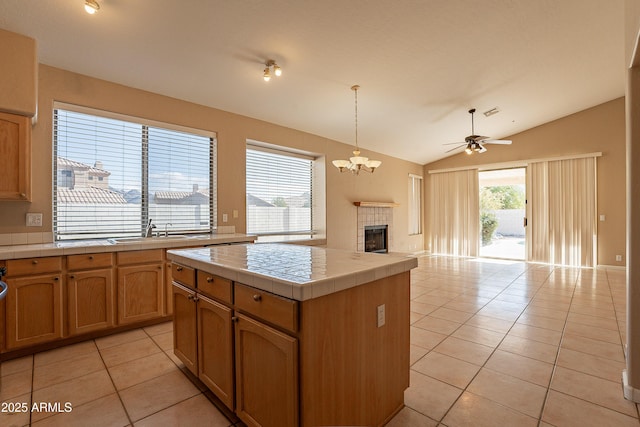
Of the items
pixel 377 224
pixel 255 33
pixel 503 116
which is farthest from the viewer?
pixel 377 224

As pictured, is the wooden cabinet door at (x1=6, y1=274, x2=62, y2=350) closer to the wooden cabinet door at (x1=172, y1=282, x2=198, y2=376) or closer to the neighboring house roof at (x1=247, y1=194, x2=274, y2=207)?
the wooden cabinet door at (x1=172, y1=282, x2=198, y2=376)

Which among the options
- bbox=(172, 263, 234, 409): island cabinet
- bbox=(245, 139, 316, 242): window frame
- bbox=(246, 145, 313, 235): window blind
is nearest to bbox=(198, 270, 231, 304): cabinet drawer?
bbox=(172, 263, 234, 409): island cabinet

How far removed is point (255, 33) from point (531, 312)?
167 inches

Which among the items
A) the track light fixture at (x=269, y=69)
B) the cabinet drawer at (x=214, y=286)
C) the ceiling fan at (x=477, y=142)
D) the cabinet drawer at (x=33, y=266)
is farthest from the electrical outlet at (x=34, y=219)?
the ceiling fan at (x=477, y=142)

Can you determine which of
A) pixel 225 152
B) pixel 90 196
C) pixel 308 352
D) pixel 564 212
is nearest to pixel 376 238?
pixel 564 212

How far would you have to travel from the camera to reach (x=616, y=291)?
4270 millimetres

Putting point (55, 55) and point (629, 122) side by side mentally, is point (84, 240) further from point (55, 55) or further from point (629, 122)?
point (629, 122)

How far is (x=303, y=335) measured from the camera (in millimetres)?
1176

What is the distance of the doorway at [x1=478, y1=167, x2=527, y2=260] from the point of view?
24.4ft

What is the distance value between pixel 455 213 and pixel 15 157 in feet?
27.1

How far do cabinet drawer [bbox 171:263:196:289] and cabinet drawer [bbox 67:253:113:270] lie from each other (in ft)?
3.41

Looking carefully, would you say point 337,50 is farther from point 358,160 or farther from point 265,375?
point 265,375

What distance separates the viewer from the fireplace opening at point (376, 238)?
6.77 m

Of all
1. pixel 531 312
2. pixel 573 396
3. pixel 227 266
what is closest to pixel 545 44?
pixel 531 312
